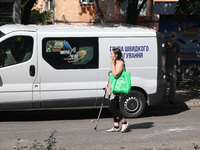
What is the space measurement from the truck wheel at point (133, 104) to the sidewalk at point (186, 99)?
1.86 meters

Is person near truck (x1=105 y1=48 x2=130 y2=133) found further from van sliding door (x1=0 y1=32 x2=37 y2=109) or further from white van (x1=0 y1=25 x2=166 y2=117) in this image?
van sliding door (x1=0 y1=32 x2=37 y2=109)

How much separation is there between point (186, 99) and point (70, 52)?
4.61m

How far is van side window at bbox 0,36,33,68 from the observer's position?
30.6 feet

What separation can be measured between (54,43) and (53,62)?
415 mm

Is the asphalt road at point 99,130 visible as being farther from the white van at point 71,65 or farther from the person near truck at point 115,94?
the white van at point 71,65

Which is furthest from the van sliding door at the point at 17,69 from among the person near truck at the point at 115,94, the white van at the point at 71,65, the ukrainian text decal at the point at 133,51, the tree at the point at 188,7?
the tree at the point at 188,7

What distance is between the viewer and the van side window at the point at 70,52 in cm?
953

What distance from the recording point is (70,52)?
9633 mm

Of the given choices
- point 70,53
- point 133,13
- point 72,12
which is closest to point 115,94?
point 70,53

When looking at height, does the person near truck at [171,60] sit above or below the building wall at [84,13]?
below

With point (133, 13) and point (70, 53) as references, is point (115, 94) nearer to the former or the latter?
point (70, 53)

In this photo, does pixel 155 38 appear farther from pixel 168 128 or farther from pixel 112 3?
pixel 112 3

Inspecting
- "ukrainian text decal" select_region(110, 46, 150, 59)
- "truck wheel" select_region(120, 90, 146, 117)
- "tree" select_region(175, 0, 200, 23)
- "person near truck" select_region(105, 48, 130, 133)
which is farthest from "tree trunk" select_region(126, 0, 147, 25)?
"person near truck" select_region(105, 48, 130, 133)

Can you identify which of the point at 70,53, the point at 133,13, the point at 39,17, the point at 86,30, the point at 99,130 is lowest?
the point at 99,130
